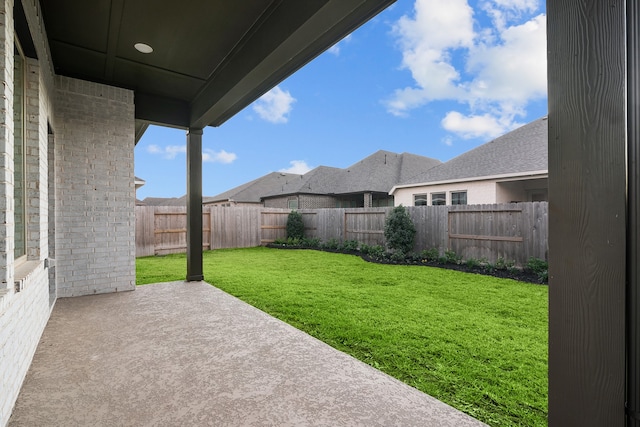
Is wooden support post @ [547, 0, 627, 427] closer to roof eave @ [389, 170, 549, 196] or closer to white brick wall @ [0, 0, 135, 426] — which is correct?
white brick wall @ [0, 0, 135, 426]

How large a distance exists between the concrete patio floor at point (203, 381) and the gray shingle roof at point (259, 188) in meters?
19.8

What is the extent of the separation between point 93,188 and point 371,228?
7.36m

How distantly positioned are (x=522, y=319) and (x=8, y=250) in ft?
14.6

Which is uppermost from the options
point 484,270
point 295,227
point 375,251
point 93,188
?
point 93,188

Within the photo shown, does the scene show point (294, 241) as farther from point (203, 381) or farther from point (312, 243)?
point (203, 381)

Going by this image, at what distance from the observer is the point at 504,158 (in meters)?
11.2

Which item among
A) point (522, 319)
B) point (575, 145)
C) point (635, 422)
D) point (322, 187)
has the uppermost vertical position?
point (322, 187)

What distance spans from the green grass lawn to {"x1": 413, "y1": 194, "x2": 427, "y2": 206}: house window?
7.17m

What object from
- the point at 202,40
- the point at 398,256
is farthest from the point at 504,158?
the point at 202,40

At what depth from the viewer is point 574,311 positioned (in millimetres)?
1023

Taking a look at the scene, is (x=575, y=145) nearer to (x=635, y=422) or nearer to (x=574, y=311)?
(x=574, y=311)

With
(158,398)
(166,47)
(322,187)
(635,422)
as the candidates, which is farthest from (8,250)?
(322,187)

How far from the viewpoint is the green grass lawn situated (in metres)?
2.07

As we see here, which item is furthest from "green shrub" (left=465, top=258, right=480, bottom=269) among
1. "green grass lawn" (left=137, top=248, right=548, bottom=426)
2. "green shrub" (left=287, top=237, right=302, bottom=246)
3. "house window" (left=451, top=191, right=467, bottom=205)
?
"green shrub" (left=287, top=237, right=302, bottom=246)
